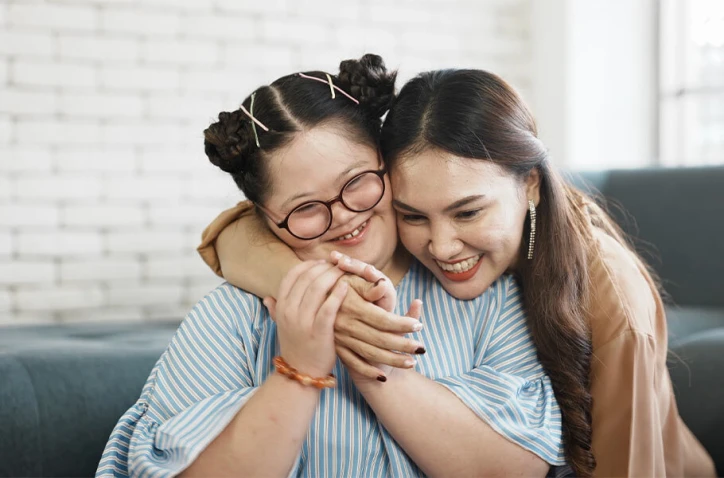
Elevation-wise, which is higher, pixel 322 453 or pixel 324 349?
pixel 324 349

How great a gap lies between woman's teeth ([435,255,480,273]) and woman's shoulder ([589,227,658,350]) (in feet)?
0.78

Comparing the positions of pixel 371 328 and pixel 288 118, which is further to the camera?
pixel 288 118

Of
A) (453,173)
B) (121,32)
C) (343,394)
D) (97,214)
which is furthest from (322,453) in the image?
(121,32)

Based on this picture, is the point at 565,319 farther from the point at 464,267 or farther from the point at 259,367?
the point at 259,367

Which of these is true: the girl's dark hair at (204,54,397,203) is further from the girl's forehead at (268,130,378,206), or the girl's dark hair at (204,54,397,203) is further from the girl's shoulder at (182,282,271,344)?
the girl's shoulder at (182,282,271,344)

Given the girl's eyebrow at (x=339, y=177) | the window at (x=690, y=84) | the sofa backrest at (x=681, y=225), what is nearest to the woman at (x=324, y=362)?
the girl's eyebrow at (x=339, y=177)

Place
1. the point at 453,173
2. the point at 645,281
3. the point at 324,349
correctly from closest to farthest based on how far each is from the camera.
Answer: the point at 324,349 → the point at 453,173 → the point at 645,281

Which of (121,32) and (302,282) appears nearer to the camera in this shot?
(302,282)

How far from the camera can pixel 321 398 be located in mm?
1300

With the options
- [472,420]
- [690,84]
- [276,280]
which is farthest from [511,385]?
[690,84]

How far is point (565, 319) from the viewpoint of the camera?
53.1 inches

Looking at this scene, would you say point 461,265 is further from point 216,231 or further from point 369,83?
point 216,231

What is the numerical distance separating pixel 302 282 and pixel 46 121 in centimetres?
168

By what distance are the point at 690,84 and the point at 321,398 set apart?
2.73m
